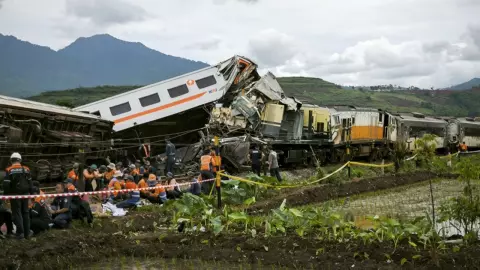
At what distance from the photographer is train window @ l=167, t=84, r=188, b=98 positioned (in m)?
25.5

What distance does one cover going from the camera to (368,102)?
11944 centimetres

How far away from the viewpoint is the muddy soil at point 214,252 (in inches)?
306

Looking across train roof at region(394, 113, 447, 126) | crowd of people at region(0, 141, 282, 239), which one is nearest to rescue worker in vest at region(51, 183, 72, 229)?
crowd of people at region(0, 141, 282, 239)

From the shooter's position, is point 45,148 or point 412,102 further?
point 412,102

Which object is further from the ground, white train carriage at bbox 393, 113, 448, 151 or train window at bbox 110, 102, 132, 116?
train window at bbox 110, 102, 132, 116

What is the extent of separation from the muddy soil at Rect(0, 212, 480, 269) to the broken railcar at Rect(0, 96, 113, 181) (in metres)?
6.91

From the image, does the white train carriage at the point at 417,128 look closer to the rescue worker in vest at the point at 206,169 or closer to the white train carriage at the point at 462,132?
the white train carriage at the point at 462,132

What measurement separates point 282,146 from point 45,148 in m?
12.5

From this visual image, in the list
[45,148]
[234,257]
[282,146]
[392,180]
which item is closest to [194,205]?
[234,257]

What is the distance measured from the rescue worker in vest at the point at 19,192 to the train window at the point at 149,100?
606 inches

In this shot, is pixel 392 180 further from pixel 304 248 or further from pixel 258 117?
pixel 304 248

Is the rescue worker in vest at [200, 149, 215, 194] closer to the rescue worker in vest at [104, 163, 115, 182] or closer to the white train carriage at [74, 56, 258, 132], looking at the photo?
the rescue worker in vest at [104, 163, 115, 182]

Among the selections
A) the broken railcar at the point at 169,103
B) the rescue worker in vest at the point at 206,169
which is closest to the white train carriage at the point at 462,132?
the broken railcar at the point at 169,103

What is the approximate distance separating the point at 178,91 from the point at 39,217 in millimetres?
15545
